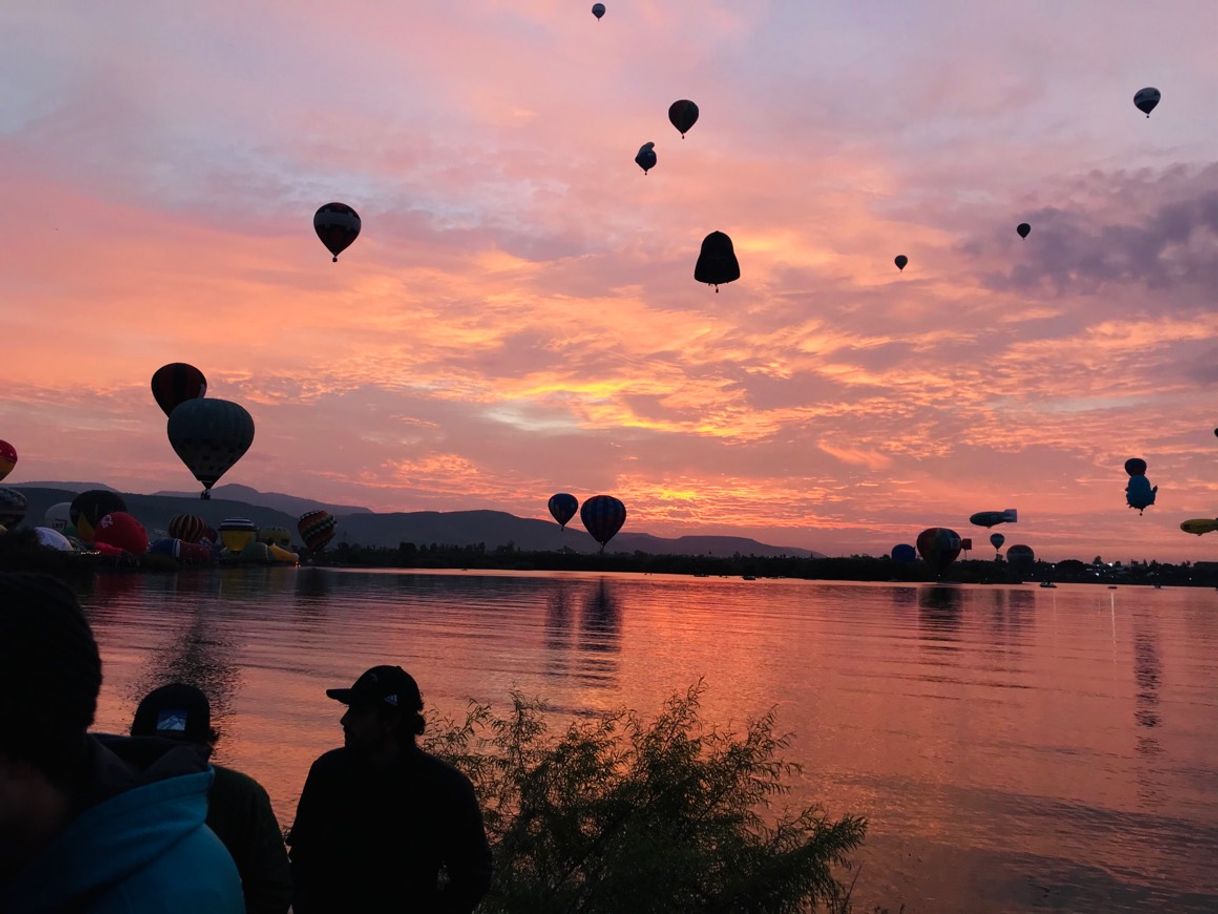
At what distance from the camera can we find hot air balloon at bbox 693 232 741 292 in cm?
5375

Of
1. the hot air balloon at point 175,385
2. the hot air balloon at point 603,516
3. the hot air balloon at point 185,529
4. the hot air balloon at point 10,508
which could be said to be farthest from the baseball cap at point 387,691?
the hot air balloon at point 185,529

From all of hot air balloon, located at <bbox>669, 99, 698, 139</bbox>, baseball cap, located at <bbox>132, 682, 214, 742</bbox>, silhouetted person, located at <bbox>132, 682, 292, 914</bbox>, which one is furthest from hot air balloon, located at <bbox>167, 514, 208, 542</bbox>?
silhouetted person, located at <bbox>132, 682, 292, 914</bbox>

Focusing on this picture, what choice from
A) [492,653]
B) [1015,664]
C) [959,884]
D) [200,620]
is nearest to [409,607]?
[200,620]

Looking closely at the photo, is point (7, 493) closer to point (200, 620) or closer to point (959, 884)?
point (200, 620)

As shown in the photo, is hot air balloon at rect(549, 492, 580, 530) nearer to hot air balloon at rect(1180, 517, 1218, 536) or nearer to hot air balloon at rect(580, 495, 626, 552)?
hot air balloon at rect(580, 495, 626, 552)

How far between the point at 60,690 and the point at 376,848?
3913mm

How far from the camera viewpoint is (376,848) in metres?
5.36

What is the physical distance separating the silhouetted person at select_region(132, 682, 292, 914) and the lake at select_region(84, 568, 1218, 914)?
10.6 meters

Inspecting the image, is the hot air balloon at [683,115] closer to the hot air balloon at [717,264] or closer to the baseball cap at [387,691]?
the hot air balloon at [717,264]

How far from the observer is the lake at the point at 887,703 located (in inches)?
588

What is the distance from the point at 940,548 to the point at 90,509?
112972mm

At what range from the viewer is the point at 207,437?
63844 mm

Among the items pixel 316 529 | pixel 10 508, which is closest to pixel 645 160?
pixel 10 508

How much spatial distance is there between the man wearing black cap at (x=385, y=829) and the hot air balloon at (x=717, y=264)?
1968 inches
